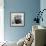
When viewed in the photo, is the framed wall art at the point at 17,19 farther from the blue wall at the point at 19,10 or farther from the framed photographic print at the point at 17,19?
the blue wall at the point at 19,10

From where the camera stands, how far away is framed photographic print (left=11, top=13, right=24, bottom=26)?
5863 millimetres

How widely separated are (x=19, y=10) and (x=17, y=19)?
39cm

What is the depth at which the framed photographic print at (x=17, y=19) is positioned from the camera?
5.86 metres

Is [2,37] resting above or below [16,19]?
below

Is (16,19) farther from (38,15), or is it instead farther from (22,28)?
(38,15)

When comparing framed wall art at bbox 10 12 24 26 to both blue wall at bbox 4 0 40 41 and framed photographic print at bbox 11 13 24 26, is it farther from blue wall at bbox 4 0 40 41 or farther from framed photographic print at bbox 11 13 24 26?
blue wall at bbox 4 0 40 41

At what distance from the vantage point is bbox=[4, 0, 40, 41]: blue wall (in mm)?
5809

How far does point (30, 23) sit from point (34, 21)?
19 cm

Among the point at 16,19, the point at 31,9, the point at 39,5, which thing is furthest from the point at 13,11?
the point at 39,5

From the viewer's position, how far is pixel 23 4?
231 inches

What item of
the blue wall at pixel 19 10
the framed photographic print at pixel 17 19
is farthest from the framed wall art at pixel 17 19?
the blue wall at pixel 19 10

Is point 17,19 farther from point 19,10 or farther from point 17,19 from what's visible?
point 19,10

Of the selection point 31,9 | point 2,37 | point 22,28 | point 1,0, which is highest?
point 1,0

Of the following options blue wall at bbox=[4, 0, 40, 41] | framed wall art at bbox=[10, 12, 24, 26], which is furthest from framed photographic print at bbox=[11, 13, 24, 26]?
blue wall at bbox=[4, 0, 40, 41]
